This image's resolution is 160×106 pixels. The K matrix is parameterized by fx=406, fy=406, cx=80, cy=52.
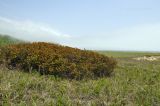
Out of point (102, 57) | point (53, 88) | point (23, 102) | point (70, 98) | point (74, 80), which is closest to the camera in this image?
point (23, 102)

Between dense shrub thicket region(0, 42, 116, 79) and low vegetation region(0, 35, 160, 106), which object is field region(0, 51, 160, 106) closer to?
low vegetation region(0, 35, 160, 106)

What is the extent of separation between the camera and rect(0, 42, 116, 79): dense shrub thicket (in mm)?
15570

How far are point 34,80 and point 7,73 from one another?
4.79 ft

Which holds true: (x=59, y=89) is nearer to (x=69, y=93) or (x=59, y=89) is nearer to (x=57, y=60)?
(x=69, y=93)

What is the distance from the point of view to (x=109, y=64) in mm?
17531

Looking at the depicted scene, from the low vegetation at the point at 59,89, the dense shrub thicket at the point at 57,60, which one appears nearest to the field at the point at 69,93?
the low vegetation at the point at 59,89

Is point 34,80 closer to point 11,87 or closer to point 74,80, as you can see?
point 11,87

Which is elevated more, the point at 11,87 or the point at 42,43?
the point at 42,43

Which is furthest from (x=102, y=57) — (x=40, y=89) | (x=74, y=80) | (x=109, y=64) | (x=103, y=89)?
(x=40, y=89)

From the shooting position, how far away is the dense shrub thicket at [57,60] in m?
15.6

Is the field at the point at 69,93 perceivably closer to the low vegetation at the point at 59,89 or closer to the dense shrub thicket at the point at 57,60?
the low vegetation at the point at 59,89

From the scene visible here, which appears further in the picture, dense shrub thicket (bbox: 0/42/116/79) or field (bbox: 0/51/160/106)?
dense shrub thicket (bbox: 0/42/116/79)

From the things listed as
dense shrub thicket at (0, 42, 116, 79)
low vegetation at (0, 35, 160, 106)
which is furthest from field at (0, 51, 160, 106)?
dense shrub thicket at (0, 42, 116, 79)

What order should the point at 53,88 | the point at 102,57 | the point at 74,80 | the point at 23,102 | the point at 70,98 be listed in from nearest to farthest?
the point at 23,102
the point at 70,98
the point at 53,88
the point at 74,80
the point at 102,57
